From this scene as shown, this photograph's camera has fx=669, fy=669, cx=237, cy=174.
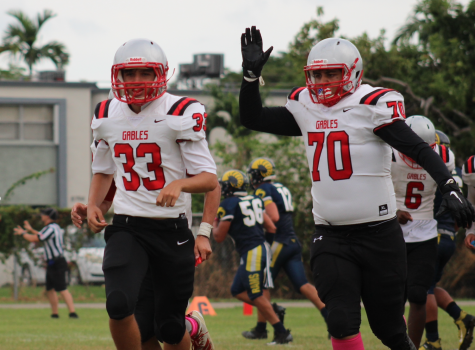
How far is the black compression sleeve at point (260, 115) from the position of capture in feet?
13.5

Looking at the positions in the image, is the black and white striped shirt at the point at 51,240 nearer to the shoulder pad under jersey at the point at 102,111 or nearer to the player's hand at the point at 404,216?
the player's hand at the point at 404,216

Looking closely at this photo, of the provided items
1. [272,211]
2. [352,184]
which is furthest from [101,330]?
[352,184]

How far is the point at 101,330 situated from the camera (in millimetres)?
9109

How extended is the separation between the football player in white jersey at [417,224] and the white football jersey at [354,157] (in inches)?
71.6

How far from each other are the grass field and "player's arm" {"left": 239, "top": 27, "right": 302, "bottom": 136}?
12.1ft

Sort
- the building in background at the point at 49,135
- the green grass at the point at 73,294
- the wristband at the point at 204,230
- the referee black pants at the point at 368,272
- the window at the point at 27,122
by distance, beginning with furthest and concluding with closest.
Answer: the window at the point at 27,122 < the building in background at the point at 49,135 < the green grass at the point at 73,294 < the wristband at the point at 204,230 < the referee black pants at the point at 368,272

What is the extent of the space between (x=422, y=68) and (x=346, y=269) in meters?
13.6

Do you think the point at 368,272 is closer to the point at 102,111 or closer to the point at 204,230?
the point at 204,230

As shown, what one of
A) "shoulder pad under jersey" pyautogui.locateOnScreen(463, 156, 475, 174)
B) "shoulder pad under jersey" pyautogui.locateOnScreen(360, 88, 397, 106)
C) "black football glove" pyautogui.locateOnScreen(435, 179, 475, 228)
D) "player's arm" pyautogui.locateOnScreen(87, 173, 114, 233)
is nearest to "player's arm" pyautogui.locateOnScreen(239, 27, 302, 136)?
"shoulder pad under jersey" pyautogui.locateOnScreen(360, 88, 397, 106)

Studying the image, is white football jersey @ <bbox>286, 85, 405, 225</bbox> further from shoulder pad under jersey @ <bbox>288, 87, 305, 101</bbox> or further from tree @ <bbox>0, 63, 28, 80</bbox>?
tree @ <bbox>0, 63, 28, 80</bbox>

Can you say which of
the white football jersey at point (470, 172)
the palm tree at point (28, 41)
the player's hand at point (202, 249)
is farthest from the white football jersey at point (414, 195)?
the palm tree at point (28, 41)

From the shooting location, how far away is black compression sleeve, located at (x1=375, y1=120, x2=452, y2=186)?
3602mm

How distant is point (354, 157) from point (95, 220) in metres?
1.62

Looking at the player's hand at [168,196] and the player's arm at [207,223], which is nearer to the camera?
the player's hand at [168,196]
